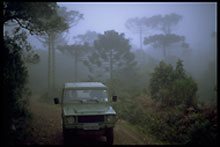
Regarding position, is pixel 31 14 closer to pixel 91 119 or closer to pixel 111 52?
pixel 91 119

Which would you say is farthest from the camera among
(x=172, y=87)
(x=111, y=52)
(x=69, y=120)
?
(x=111, y=52)

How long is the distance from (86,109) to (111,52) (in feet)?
54.7

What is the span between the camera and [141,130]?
8.68m

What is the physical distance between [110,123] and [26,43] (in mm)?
7088

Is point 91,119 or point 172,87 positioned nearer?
point 91,119

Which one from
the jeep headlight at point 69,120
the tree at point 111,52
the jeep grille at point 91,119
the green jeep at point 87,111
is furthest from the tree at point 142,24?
the jeep headlight at point 69,120

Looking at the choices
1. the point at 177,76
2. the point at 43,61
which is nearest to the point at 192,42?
the point at 43,61

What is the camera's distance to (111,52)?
864 inches

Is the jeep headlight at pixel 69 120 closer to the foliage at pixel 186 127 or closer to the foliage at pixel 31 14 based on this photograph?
the foliage at pixel 186 127

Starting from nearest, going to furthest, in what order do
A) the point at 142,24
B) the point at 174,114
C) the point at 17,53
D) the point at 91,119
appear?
the point at 91,119 < the point at 17,53 < the point at 174,114 < the point at 142,24

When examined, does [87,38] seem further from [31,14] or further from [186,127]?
[186,127]

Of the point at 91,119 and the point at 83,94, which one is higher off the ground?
the point at 83,94

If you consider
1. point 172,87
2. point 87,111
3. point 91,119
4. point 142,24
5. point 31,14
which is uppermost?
point 142,24

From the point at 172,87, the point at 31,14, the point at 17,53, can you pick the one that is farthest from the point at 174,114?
the point at 31,14
